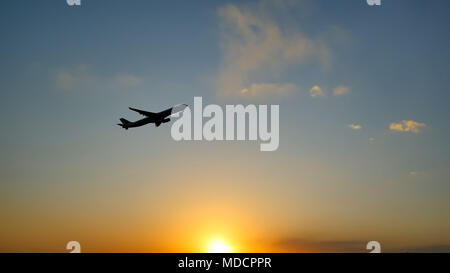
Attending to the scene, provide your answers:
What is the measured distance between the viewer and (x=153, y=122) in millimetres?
137250
